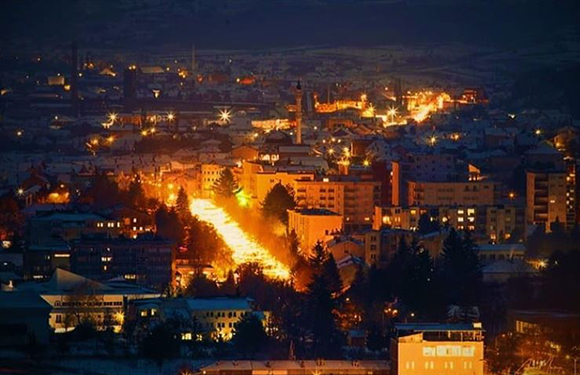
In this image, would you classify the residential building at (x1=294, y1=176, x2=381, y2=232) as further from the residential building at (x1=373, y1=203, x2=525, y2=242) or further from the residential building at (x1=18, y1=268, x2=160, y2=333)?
the residential building at (x1=18, y1=268, x2=160, y2=333)

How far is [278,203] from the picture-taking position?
84.7 feet

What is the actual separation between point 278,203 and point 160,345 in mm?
8014

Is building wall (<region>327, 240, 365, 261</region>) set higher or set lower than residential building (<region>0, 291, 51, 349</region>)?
higher

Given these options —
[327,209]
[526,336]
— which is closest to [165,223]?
[327,209]

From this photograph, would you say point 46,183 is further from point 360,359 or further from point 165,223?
point 360,359

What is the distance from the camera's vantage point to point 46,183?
30125mm

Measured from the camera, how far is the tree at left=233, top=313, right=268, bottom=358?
59.2 ft

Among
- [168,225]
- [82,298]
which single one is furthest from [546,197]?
[82,298]

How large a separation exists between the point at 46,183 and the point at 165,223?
586cm

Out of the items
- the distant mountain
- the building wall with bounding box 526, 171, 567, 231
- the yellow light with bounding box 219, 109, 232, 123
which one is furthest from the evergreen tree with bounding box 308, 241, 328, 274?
the distant mountain

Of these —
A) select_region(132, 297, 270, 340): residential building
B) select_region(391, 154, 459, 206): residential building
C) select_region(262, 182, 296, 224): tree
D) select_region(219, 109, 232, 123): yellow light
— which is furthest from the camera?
select_region(219, 109, 232, 123): yellow light

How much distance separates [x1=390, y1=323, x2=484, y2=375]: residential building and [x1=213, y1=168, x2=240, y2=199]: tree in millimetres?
11056

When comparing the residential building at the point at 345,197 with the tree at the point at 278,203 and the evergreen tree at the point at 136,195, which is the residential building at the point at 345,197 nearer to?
the tree at the point at 278,203

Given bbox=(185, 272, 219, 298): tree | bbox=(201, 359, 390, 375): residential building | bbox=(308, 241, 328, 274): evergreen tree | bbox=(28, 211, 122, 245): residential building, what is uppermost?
bbox=(28, 211, 122, 245): residential building
